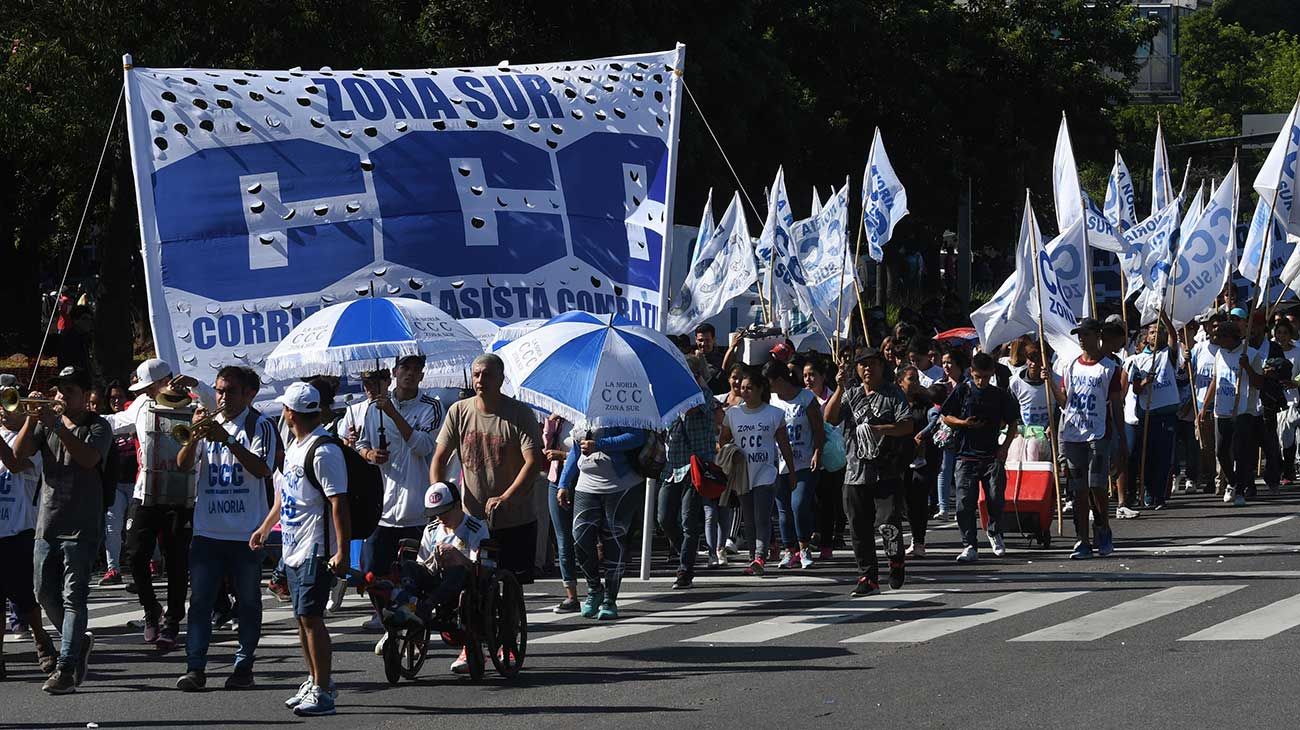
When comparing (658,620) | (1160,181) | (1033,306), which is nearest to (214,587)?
(658,620)

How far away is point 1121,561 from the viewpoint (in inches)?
569

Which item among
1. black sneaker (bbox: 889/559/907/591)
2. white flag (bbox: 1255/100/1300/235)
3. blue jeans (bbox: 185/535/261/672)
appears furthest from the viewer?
white flag (bbox: 1255/100/1300/235)

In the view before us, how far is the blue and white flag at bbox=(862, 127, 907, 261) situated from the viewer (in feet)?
71.6

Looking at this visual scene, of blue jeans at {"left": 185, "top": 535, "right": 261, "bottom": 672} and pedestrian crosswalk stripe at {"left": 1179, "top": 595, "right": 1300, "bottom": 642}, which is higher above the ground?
blue jeans at {"left": 185, "top": 535, "right": 261, "bottom": 672}

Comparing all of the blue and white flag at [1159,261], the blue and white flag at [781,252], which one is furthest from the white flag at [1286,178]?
the blue and white flag at [781,252]

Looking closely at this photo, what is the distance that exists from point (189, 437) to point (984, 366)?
710cm

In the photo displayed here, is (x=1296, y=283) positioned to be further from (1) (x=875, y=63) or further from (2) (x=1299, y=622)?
(1) (x=875, y=63)

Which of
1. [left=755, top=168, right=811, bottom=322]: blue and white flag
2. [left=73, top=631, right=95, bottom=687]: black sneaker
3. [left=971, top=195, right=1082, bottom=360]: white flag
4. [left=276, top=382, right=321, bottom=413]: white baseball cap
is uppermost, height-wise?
[left=755, top=168, right=811, bottom=322]: blue and white flag

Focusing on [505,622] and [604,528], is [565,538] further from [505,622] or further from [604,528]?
[505,622]

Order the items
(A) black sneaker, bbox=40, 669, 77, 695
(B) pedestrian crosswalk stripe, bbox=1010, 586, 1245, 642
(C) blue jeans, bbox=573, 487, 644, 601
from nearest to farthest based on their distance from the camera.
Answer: (A) black sneaker, bbox=40, 669, 77, 695
(B) pedestrian crosswalk stripe, bbox=1010, 586, 1245, 642
(C) blue jeans, bbox=573, 487, 644, 601

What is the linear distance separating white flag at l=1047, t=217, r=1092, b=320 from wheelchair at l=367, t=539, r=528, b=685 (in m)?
9.61

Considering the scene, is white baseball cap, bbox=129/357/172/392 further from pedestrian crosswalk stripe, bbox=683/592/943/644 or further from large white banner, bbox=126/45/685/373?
pedestrian crosswalk stripe, bbox=683/592/943/644

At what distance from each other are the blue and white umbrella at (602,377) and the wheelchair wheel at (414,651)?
6.39ft

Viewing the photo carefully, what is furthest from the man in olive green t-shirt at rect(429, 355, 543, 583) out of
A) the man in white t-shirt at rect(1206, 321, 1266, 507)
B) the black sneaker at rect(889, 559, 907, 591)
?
the man in white t-shirt at rect(1206, 321, 1266, 507)
